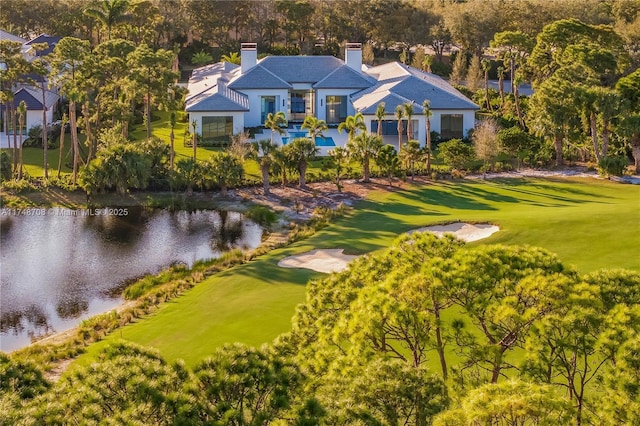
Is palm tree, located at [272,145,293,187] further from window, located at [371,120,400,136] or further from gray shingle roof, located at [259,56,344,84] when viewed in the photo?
gray shingle roof, located at [259,56,344,84]

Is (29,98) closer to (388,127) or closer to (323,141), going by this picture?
(323,141)

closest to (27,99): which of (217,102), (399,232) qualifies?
(217,102)

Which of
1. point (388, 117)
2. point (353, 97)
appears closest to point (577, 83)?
point (388, 117)

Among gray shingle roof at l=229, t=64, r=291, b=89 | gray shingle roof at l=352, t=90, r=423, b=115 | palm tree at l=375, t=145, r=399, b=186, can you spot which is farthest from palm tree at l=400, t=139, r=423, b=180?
gray shingle roof at l=229, t=64, r=291, b=89

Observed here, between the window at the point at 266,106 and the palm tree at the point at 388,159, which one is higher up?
the window at the point at 266,106

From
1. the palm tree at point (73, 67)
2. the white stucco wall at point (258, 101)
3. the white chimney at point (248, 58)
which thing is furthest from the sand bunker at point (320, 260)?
the white chimney at point (248, 58)

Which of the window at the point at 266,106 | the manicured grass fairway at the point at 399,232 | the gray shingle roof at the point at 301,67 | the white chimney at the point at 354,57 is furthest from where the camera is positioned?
the white chimney at the point at 354,57

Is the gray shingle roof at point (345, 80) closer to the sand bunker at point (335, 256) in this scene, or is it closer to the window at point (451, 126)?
the window at point (451, 126)
